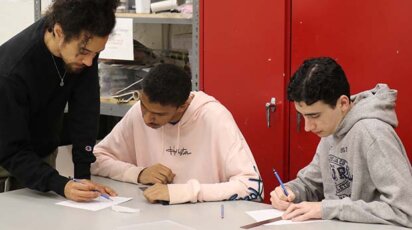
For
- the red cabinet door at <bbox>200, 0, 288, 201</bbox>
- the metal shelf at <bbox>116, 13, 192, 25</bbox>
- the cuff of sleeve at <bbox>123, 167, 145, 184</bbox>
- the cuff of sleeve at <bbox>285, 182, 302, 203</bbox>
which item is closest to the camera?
the cuff of sleeve at <bbox>285, 182, 302, 203</bbox>

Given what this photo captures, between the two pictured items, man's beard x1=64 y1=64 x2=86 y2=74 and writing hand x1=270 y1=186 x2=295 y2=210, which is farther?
man's beard x1=64 y1=64 x2=86 y2=74

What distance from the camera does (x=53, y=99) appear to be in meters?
2.25

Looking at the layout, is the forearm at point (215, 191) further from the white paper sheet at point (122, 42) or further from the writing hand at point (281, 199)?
the white paper sheet at point (122, 42)

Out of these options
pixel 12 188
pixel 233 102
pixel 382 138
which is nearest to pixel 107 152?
pixel 12 188

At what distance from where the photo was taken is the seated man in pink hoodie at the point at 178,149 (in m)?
2.20

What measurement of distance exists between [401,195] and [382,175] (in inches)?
3.3

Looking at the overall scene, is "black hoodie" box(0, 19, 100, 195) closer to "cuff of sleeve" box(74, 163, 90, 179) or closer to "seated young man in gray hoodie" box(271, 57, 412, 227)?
"cuff of sleeve" box(74, 163, 90, 179)

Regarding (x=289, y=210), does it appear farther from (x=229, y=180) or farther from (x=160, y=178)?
(x=160, y=178)

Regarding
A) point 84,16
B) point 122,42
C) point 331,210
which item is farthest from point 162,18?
point 331,210

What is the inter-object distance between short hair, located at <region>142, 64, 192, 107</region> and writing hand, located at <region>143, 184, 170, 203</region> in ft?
0.98

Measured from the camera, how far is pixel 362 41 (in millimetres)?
2641

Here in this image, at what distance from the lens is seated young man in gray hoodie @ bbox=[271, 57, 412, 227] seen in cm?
188

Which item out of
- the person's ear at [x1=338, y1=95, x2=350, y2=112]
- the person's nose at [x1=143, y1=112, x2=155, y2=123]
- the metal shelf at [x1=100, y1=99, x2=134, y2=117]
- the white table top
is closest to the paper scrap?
the white table top

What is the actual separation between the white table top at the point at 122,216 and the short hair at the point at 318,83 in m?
0.38
